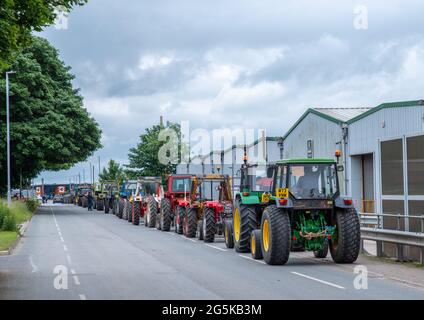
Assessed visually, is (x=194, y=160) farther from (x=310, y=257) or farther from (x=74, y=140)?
(x=310, y=257)

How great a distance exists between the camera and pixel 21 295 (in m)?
13.5

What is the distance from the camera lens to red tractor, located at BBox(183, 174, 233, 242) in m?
26.1

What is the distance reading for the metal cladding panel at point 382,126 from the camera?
2917cm

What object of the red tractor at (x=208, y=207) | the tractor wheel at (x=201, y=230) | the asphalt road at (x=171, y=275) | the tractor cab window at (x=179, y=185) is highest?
the tractor cab window at (x=179, y=185)

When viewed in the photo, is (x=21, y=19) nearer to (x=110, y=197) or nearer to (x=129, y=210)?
(x=129, y=210)

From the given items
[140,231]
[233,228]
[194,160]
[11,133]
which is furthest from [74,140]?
[233,228]

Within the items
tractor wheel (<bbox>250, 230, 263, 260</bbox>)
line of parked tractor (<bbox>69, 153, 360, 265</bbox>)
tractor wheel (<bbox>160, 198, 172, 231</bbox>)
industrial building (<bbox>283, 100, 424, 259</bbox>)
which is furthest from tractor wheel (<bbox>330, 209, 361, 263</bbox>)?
tractor wheel (<bbox>160, 198, 172, 231</bbox>)

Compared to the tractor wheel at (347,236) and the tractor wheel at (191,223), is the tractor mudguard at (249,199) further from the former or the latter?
the tractor wheel at (191,223)

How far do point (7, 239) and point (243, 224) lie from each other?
9.88m

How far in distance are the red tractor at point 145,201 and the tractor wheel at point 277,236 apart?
19.4 meters

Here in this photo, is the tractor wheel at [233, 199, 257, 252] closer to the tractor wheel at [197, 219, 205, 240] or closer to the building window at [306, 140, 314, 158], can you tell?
the tractor wheel at [197, 219, 205, 240]

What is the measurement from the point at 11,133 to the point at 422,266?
38.7m

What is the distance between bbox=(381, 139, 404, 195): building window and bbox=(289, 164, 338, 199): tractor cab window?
7.05 ft

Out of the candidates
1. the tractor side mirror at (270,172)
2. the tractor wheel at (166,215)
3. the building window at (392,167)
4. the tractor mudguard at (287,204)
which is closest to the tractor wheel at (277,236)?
the tractor mudguard at (287,204)
